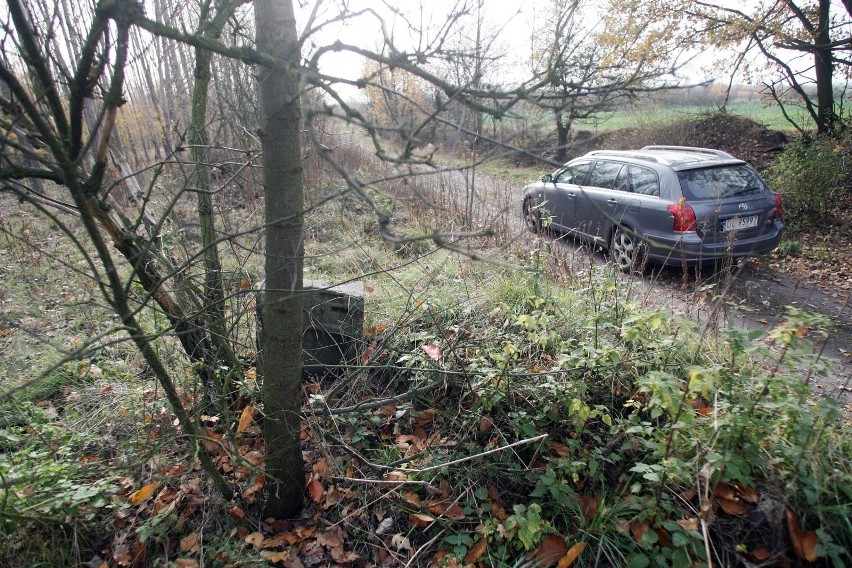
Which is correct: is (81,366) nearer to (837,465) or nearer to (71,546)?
(71,546)

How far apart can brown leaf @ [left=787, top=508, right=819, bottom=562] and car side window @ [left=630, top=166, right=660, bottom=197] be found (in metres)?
4.64

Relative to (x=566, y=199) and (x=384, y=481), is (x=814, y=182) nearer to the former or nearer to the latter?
(x=566, y=199)

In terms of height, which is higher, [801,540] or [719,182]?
[719,182]

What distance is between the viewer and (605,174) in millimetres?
7172

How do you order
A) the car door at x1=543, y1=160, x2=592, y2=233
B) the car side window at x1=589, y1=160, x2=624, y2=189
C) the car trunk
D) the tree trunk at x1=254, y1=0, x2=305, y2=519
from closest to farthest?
the tree trunk at x1=254, y1=0, x2=305, y2=519 → the car trunk → the car side window at x1=589, y1=160, x2=624, y2=189 → the car door at x1=543, y1=160, x2=592, y2=233

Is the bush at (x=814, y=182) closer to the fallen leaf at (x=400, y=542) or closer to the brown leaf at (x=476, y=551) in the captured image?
the brown leaf at (x=476, y=551)

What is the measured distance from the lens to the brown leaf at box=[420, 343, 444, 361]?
335cm

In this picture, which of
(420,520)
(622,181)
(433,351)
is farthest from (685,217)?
(420,520)

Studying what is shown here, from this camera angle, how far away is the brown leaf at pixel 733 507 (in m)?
2.37

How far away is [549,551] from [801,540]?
114 centimetres

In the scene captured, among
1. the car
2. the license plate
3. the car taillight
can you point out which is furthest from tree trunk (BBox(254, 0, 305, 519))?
the license plate

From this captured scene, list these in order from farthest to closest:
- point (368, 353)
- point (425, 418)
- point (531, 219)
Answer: point (531, 219) → point (368, 353) → point (425, 418)

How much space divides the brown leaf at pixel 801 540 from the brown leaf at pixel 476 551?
1434mm

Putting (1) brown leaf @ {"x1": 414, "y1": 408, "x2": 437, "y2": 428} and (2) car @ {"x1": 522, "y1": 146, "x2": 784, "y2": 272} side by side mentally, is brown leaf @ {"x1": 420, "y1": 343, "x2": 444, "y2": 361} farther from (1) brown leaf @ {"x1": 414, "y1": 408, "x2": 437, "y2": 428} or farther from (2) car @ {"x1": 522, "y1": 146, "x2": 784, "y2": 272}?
(2) car @ {"x1": 522, "y1": 146, "x2": 784, "y2": 272}
